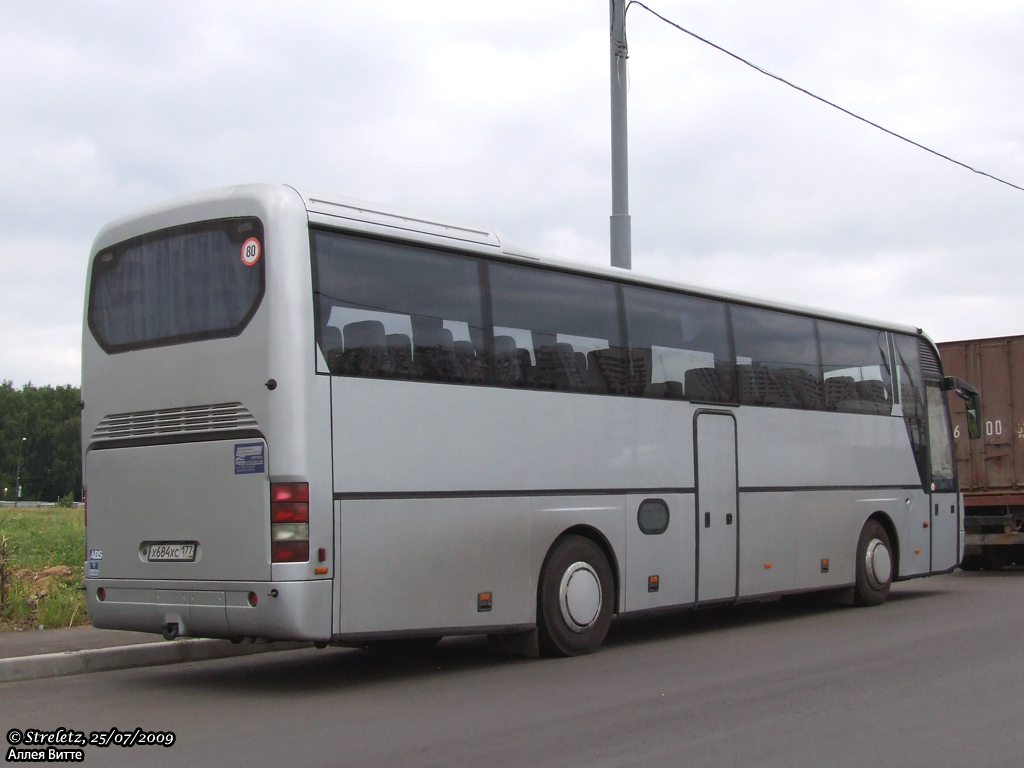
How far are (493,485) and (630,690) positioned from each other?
2089mm

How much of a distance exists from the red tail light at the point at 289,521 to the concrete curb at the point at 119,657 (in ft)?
8.45

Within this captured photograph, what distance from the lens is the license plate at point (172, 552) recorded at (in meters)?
8.87

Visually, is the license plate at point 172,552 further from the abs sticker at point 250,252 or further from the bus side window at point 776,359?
the bus side window at point 776,359

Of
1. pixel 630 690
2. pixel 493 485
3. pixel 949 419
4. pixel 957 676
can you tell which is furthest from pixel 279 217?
pixel 949 419

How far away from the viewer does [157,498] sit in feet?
29.9

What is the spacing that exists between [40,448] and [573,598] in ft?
468

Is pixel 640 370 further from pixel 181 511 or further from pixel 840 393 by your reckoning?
pixel 181 511

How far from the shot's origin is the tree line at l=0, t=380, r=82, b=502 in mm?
137250

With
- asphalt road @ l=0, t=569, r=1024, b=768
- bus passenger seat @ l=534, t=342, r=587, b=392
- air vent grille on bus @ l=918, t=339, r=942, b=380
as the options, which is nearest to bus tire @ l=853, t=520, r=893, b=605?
asphalt road @ l=0, t=569, r=1024, b=768

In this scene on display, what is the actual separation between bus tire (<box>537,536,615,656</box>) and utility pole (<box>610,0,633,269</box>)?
16.9 ft

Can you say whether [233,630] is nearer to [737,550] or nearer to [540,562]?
[540,562]

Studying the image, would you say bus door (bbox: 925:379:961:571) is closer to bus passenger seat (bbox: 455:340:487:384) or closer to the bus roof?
the bus roof

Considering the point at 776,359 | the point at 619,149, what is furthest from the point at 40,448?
the point at 776,359

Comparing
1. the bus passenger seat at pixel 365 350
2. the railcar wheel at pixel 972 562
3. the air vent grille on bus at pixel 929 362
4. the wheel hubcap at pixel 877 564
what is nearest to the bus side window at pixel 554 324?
the bus passenger seat at pixel 365 350
